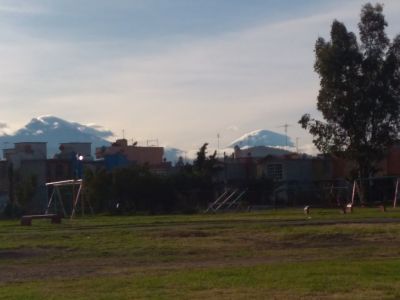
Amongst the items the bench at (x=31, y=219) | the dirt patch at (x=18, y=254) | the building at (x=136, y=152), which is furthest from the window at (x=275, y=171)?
the dirt patch at (x=18, y=254)

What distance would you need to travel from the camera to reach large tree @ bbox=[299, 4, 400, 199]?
68.1 m

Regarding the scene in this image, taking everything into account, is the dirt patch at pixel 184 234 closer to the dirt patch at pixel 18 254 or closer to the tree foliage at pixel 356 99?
the dirt patch at pixel 18 254

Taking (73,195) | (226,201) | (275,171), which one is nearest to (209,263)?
(73,195)

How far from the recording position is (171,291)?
15.2 meters

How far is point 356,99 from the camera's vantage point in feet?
224

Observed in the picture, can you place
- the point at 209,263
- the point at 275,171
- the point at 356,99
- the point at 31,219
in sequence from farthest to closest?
the point at 275,171 → the point at 356,99 → the point at 31,219 → the point at 209,263

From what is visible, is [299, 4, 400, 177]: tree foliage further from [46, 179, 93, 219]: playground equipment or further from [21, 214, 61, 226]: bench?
[21, 214, 61, 226]: bench

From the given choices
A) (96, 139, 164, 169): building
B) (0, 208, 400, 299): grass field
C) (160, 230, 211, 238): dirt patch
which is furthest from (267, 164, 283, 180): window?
(160, 230, 211, 238): dirt patch

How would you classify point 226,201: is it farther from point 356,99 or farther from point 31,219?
point 31,219

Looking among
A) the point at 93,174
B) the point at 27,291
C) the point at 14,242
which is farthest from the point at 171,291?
the point at 93,174

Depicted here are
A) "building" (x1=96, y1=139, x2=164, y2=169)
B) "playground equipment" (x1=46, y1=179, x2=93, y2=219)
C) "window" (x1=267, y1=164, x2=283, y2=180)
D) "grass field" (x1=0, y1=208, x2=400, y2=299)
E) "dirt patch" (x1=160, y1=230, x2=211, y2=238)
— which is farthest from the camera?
"building" (x1=96, y1=139, x2=164, y2=169)

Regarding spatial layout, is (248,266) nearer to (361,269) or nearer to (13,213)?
(361,269)

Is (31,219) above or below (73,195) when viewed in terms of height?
below

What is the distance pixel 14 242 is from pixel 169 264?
1188 centimetres
